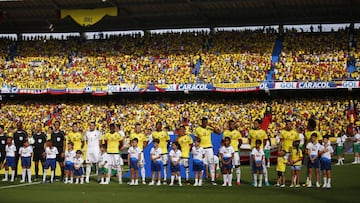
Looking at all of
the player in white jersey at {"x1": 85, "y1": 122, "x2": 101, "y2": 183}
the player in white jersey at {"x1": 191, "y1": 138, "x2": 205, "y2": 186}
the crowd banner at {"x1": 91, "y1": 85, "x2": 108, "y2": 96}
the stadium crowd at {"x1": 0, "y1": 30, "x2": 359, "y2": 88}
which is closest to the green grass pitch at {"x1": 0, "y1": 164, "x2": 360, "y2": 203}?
the player in white jersey at {"x1": 191, "y1": 138, "x2": 205, "y2": 186}

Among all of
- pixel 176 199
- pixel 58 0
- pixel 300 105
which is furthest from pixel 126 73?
pixel 176 199

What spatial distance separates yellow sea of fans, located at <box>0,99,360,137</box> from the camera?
119 ft

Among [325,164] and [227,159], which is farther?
[227,159]

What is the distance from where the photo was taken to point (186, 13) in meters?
Answer: 41.0

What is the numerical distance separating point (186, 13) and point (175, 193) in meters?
26.2

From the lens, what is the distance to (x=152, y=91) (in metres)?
39.8

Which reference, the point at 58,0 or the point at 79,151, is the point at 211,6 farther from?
the point at 79,151

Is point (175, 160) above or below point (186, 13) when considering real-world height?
below

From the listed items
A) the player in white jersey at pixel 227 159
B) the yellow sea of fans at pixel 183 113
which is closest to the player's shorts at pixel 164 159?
the player in white jersey at pixel 227 159

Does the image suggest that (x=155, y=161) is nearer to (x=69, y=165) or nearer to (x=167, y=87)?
(x=69, y=165)

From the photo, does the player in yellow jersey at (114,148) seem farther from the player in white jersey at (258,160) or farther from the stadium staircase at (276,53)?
the stadium staircase at (276,53)

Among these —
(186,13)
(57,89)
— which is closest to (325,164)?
(186,13)

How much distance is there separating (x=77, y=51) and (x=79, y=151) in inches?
1046

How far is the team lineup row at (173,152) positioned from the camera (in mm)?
17953
